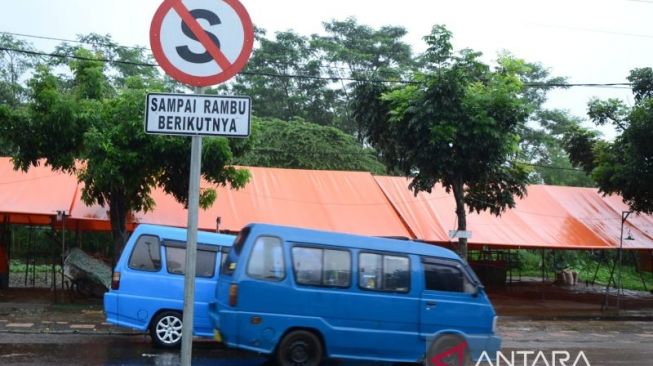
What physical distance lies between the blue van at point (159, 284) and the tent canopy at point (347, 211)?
6251 mm

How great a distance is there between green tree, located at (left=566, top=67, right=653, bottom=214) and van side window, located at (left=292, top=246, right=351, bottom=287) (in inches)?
519

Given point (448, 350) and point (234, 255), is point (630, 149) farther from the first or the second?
point (234, 255)

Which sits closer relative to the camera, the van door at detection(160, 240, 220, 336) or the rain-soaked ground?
the rain-soaked ground

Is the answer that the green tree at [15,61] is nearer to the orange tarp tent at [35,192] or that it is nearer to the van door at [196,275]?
the orange tarp tent at [35,192]

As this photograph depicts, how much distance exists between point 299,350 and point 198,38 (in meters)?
5.36

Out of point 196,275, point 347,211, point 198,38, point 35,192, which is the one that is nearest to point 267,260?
point 196,275

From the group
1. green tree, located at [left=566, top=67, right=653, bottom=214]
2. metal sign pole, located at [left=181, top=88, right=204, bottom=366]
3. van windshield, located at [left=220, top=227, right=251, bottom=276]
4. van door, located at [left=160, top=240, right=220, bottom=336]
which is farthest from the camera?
green tree, located at [left=566, top=67, right=653, bottom=214]

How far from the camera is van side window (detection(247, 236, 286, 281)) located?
27.5ft

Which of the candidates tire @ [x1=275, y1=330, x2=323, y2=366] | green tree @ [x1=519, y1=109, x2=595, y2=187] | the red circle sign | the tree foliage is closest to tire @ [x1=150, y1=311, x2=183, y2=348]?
tire @ [x1=275, y1=330, x2=323, y2=366]

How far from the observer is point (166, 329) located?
10328 mm

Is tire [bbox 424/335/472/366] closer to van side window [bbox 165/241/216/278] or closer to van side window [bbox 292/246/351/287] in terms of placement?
van side window [bbox 292/246/351/287]

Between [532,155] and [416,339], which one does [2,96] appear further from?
[532,155]

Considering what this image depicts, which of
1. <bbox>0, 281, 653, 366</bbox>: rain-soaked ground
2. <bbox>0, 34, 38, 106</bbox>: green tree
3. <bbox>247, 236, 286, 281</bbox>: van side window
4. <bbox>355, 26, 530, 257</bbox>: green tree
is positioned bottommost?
<bbox>0, 281, 653, 366</bbox>: rain-soaked ground

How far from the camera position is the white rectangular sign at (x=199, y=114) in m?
3.93
